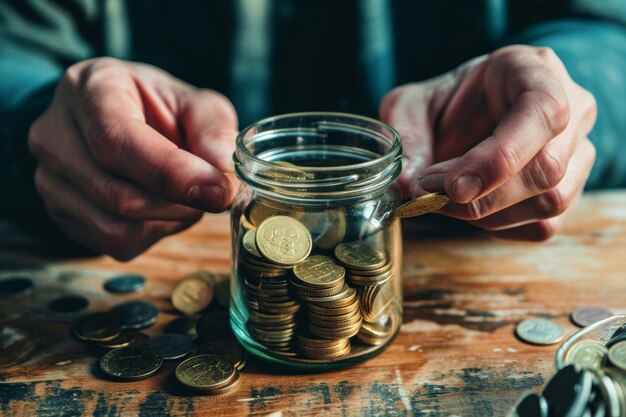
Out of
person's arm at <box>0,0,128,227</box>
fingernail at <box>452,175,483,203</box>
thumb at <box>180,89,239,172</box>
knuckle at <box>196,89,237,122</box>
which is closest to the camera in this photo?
fingernail at <box>452,175,483,203</box>

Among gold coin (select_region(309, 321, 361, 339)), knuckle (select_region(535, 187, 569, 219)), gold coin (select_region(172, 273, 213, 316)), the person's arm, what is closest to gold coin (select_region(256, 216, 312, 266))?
gold coin (select_region(309, 321, 361, 339))


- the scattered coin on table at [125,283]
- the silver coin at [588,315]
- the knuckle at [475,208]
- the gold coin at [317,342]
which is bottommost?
the silver coin at [588,315]

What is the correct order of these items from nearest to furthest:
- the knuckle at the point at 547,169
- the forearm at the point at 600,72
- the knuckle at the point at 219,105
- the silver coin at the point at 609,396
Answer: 1. the silver coin at the point at 609,396
2. the knuckle at the point at 547,169
3. the knuckle at the point at 219,105
4. the forearm at the point at 600,72

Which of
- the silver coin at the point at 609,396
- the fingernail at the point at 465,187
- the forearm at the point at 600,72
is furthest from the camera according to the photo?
the forearm at the point at 600,72

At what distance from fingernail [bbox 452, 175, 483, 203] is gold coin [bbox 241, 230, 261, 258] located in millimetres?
301

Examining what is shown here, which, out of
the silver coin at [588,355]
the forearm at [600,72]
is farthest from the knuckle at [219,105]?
the forearm at [600,72]

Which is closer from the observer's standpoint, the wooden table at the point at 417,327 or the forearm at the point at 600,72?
the wooden table at the point at 417,327

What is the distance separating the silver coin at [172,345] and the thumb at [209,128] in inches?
11.8

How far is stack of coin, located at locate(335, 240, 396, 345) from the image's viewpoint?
0.98 m

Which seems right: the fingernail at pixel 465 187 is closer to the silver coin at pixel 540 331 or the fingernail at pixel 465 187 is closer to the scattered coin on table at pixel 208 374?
the silver coin at pixel 540 331

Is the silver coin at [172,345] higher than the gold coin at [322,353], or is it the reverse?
the gold coin at [322,353]

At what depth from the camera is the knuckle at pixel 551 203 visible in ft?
3.70

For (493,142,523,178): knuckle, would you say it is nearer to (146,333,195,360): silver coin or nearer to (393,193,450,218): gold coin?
(393,193,450,218): gold coin

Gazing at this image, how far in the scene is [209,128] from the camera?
1.21 meters
